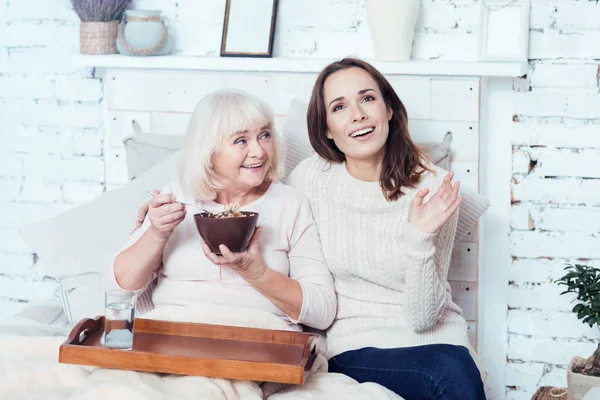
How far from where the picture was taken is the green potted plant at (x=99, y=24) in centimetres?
262

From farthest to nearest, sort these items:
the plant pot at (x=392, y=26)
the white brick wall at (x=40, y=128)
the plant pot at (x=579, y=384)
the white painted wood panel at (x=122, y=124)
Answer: the white brick wall at (x=40, y=128), the white painted wood panel at (x=122, y=124), the plant pot at (x=392, y=26), the plant pot at (x=579, y=384)

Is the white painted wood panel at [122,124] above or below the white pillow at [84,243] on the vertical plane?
above

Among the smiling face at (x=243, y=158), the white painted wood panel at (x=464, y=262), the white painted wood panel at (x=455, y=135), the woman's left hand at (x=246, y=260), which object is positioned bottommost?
the woman's left hand at (x=246, y=260)

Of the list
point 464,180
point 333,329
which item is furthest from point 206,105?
point 464,180

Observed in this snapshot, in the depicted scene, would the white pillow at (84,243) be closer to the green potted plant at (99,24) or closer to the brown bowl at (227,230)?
the brown bowl at (227,230)

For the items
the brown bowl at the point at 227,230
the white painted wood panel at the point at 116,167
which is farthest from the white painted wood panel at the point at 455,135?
the white painted wood panel at the point at 116,167

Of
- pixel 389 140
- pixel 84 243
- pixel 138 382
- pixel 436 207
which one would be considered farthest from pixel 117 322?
pixel 389 140

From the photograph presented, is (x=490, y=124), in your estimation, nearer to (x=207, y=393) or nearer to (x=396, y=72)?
(x=396, y=72)

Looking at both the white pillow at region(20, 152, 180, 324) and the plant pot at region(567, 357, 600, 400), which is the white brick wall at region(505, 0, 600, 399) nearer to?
the plant pot at region(567, 357, 600, 400)

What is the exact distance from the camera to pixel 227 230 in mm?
1696

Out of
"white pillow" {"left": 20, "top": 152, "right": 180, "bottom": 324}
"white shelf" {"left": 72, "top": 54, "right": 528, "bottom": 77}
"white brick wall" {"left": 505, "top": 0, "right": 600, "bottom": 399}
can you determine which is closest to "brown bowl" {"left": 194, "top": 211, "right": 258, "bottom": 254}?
"white pillow" {"left": 20, "top": 152, "right": 180, "bottom": 324}

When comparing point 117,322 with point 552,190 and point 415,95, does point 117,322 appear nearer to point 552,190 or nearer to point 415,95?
point 415,95

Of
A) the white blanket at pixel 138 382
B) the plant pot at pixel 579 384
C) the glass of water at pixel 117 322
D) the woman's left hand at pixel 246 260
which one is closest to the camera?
the white blanket at pixel 138 382

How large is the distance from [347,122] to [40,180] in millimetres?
1477
